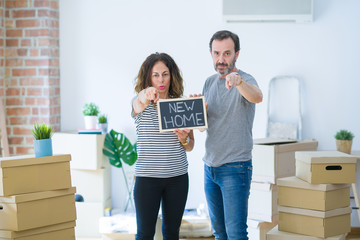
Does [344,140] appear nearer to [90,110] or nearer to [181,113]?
[181,113]

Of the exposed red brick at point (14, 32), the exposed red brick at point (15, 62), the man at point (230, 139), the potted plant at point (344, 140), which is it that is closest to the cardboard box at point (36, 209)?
the man at point (230, 139)

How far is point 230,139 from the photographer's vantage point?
229cm

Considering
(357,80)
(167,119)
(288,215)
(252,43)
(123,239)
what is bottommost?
(123,239)

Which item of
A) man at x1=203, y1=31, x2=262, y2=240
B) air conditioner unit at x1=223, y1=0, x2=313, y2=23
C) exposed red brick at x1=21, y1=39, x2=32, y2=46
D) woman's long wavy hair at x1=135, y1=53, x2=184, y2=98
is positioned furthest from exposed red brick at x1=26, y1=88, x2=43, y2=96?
man at x1=203, y1=31, x2=262, y2=240

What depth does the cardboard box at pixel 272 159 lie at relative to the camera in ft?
→ 10.7

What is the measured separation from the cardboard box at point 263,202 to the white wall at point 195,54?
818 millimetres

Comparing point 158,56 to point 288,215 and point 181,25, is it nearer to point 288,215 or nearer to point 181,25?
point 288,215

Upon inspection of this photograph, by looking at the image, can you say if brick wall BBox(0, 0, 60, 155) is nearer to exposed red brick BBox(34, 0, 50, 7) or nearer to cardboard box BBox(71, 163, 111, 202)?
exposed red brick BBox(34, 0, 50, 7)

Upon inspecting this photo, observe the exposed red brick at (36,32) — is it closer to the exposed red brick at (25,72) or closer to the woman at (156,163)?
the exposed red brick at (25,72)

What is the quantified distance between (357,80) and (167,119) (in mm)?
2256

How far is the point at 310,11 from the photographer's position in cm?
375

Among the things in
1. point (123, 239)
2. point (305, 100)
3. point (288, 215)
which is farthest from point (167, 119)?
point (305, 100)

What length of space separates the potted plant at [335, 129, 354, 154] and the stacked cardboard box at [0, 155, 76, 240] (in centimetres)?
216

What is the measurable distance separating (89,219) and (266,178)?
1.52 metres
